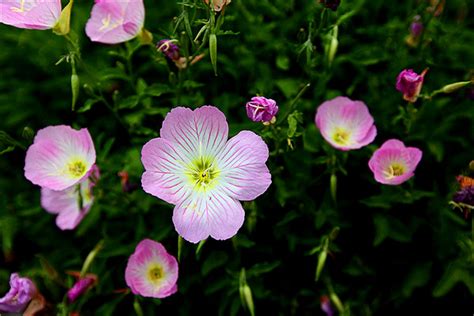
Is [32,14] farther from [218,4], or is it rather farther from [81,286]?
[81,286]

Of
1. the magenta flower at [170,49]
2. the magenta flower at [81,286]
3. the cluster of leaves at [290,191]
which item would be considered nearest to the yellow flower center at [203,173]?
the cluster of leaves at [290,191]

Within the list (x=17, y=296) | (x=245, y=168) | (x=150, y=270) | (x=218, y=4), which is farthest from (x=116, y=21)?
(x=17, y=296)

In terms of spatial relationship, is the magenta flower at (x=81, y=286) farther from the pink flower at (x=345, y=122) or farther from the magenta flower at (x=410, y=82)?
the magenta flower at (x=410, y=82)

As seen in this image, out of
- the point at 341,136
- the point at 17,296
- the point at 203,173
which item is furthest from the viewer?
the point at 341,136

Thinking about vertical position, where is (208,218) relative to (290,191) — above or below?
Result: above

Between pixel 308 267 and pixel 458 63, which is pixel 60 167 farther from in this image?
pixel 458 63

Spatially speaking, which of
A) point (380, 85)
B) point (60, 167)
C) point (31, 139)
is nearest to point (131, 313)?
point (60, 167)

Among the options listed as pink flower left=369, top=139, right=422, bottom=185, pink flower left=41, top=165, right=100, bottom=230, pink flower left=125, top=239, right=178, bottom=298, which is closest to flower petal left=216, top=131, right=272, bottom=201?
pink flower left=125, top=239, right=178, bottom=298
